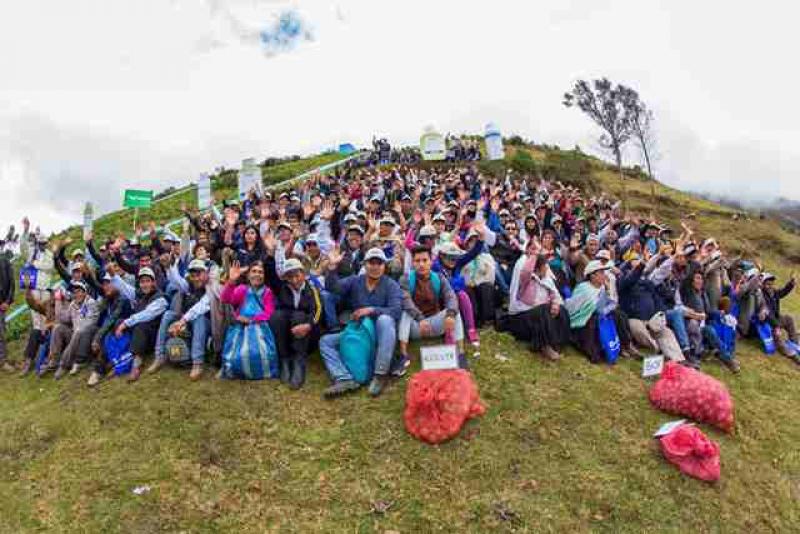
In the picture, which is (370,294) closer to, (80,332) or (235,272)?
(235,272)

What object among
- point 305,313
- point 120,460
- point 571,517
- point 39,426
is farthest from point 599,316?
point 39,426

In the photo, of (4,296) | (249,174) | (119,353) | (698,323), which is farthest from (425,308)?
(249,174)

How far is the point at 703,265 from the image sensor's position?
8.72m

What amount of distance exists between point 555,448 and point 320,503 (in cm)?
267

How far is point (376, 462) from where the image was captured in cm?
520

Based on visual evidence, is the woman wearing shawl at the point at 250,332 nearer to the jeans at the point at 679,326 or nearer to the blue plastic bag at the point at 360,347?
the blue plastic bag at the point at 360,347

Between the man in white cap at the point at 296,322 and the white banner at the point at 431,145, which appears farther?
the white banner at the point at 431,145

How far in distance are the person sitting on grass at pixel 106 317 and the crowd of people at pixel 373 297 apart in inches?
0.8

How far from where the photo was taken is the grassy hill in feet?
15.0

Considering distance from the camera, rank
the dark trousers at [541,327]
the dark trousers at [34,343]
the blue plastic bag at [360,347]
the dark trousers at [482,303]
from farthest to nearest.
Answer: the dark trousers at [34,343]
the dark trousers at [482,303]
the dark trousers at [541,327]
the blue plastic bag at [360,347]

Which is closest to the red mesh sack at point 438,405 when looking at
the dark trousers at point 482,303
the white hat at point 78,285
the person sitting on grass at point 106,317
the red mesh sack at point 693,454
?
the red mesh sack at point 693,454

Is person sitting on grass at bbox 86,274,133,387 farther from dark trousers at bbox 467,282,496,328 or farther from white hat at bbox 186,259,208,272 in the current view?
dark trousers at bbox 467,282,496,328

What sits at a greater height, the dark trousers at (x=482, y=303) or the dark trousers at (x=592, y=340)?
the dark trousers at (x=482, y=303)

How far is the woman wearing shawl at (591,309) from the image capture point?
7.42 meters
